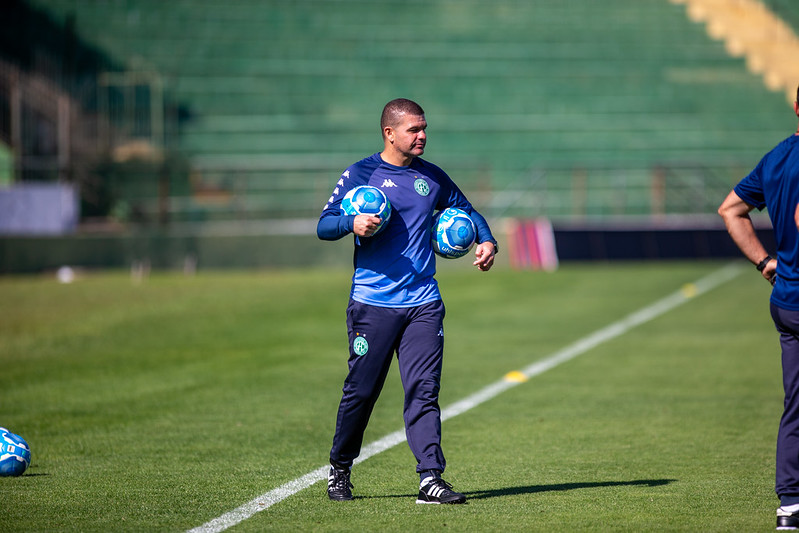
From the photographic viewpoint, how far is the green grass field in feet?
19.1

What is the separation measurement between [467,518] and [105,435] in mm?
3534

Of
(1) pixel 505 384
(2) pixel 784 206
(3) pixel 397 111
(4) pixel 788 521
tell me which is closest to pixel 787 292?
(2) pixel 784 206

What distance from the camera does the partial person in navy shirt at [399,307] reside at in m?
5.96

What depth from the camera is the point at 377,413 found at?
9195 millimetres

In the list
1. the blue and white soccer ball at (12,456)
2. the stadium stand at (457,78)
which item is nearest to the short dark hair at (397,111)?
the blue and white soccer ball at (12,456)

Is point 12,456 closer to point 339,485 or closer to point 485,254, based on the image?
point 339,485

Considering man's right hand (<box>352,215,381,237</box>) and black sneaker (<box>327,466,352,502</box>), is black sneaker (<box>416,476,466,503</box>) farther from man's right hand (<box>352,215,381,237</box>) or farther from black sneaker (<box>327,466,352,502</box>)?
man's right hand (<box>352,215,381,237</box>)

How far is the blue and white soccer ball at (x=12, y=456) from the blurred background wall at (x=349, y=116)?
1568 cm

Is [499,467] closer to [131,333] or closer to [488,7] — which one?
[131,333]

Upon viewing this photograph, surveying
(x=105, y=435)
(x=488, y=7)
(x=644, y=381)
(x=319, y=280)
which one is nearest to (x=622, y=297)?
(x=319, y=280)

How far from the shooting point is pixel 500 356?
12414mm

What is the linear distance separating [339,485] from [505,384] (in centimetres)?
Result: 466

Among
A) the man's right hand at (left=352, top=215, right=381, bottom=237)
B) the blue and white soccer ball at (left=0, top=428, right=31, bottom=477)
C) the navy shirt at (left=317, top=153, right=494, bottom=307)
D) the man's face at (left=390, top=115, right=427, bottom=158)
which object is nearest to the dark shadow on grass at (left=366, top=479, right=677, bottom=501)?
the navy shirt at (left=317, top=153, right=494, bottom=307)

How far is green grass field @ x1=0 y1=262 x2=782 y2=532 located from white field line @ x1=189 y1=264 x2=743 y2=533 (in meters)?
0.10
